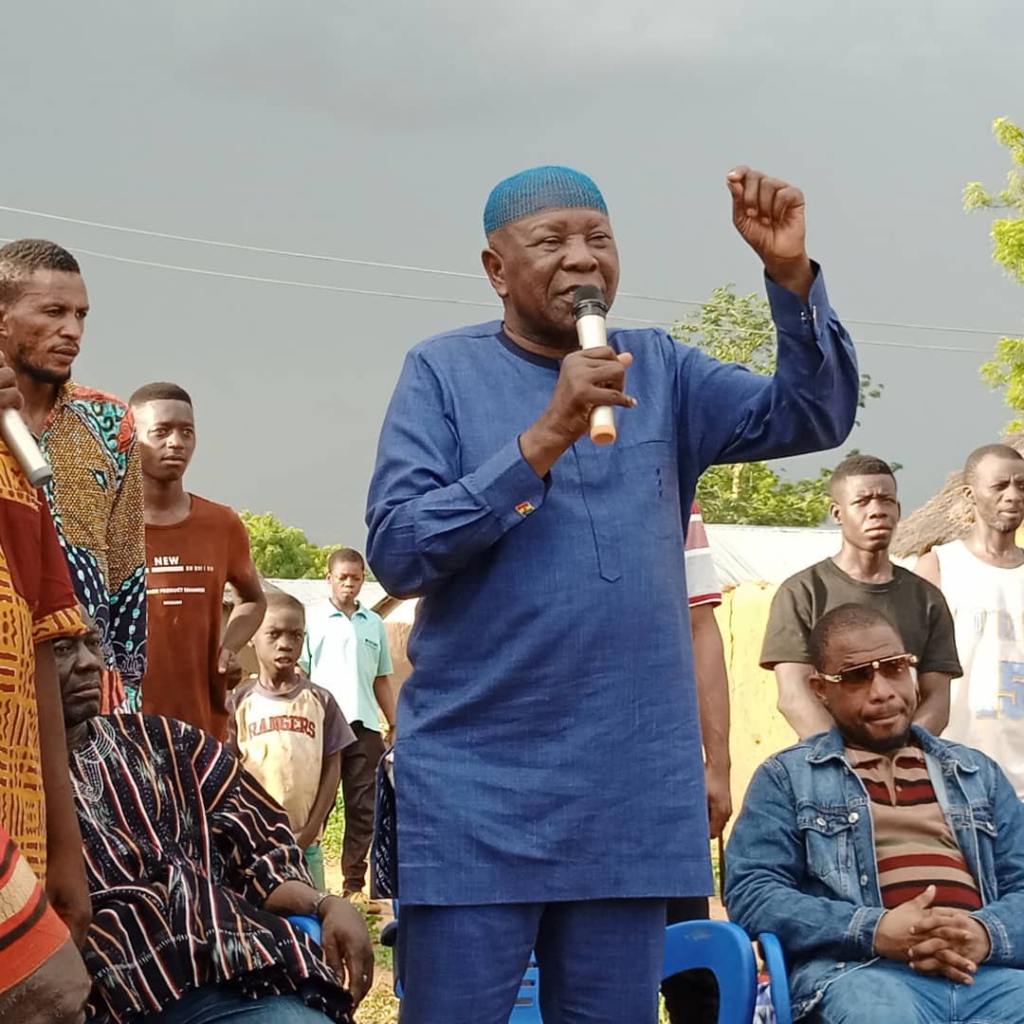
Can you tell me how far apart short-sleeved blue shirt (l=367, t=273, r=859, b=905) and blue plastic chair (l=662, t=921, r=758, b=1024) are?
909 millimetres

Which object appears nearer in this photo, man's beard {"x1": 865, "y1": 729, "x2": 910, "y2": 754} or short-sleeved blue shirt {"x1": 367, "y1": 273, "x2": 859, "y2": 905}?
short-sleeved blue shirt {"x1": 367, "y1": 273, "x2": 859, "y2": 905}

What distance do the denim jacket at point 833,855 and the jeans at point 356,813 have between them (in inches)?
192

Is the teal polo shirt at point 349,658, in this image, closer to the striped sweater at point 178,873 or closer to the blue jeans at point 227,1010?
the striped sweater at point 178,873

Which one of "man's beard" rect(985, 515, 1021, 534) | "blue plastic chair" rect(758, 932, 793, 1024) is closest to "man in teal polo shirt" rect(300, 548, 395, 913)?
"man's beard" rect(985, 515, 1021, 534)

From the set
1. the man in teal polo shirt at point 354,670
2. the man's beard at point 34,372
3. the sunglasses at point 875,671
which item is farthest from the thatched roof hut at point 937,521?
the man's beard at point 34,372

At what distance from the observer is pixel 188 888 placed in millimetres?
3348

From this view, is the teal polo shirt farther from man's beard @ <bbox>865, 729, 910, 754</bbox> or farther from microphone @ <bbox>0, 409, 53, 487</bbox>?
microphone @ <bbox>0, 409, 53, 487</bbox>

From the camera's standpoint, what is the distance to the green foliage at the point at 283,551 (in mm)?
45719

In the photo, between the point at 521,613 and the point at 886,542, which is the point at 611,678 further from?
the point at 886,542

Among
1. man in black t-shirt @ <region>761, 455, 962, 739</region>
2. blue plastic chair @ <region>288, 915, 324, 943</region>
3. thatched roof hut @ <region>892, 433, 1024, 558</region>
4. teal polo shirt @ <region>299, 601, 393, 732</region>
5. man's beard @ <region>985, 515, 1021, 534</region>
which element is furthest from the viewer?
thatched roof hut @ <region>892, 433, 1024, 558</region>

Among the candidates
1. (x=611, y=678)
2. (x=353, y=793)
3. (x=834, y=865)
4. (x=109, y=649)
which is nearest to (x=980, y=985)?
(x=834, y=865)

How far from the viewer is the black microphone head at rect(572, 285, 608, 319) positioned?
2.87 m

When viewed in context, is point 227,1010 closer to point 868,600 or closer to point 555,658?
point 555,658

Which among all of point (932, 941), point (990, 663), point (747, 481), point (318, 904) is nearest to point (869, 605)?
point (990, 663)
